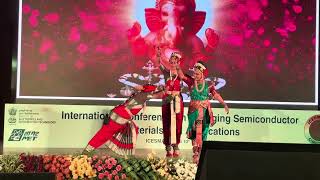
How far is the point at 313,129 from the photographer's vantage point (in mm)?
3242

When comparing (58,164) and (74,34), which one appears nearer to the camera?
(58,164)

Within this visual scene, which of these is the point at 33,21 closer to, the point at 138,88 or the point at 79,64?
the point at 79,64

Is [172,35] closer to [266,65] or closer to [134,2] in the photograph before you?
[134,2]

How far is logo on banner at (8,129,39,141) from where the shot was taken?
3135mm

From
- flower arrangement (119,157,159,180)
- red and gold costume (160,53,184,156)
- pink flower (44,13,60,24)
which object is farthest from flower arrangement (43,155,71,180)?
pink flower (44,13,60,24)

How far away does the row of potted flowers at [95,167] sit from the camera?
3.11m

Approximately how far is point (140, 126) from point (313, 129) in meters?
1.23

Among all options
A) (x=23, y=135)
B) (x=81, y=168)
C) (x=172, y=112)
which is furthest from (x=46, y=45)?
(x=172, y=112)

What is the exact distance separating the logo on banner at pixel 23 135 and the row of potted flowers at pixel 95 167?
0.11 m

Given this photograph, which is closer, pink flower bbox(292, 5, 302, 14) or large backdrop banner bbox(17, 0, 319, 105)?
large backdrop banner bbox(17, 0, 319, 105)

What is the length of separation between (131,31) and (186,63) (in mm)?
456

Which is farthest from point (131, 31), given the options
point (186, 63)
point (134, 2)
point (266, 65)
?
point (266, 65)

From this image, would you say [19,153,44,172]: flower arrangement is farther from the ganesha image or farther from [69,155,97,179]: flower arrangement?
the ganesha image

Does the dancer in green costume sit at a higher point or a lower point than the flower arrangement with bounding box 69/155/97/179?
higher
